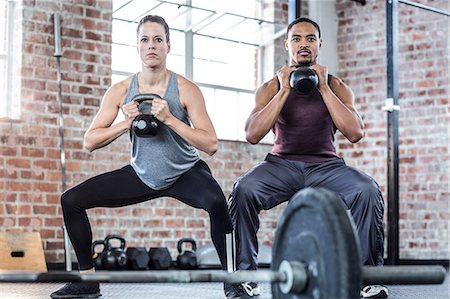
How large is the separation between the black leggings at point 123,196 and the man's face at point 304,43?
667 millimetres

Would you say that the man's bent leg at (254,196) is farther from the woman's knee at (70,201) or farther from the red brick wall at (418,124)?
the red brick wall at (418,124)

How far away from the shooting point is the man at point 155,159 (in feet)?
9.71

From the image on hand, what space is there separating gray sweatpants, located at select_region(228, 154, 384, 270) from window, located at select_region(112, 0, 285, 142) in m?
2.87

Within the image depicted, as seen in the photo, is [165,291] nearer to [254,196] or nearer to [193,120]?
[254,196]

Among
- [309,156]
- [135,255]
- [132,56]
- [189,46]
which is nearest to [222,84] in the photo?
[189,46]

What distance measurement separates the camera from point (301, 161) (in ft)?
10.7

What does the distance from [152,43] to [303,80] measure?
2.00 ft

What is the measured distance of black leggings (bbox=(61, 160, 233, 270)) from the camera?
9.71ft

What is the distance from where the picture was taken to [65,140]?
211 inches

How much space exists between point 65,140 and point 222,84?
1489 millimetres

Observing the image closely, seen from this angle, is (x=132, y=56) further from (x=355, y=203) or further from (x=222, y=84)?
(x=355, y=203)

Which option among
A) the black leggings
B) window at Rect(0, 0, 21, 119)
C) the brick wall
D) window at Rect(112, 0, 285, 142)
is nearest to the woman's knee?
the black leggings

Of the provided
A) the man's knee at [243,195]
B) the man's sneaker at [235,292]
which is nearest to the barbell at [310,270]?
the man's sneaker at [235,292]

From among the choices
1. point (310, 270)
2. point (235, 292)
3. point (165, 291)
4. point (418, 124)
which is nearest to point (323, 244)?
point (310, 270)
